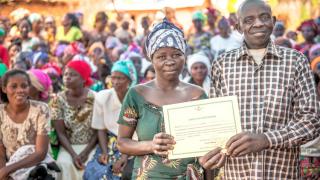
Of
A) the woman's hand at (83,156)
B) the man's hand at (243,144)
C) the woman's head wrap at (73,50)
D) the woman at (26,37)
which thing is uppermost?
the woman at (26,37)

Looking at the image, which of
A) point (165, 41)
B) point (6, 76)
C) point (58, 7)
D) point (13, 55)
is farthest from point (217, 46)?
point (58, 7)

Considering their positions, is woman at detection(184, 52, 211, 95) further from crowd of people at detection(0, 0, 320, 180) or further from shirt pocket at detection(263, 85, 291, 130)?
shirt pocket at detection(263, 85, 291, 130)

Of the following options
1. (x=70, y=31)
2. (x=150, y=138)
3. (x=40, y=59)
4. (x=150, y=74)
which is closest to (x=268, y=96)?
(x=150, y=138)

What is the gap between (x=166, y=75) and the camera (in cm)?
418

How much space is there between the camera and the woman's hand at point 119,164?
673 centimetres

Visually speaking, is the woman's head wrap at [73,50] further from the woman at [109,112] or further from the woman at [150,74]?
the woman at [109,112]

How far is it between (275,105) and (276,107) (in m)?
0.01

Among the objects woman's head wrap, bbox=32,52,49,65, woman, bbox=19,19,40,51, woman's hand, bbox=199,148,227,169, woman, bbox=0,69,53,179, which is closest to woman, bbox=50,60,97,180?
woman, bbox=0,69,53,179

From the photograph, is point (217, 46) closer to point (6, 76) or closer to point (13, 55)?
point (13, 55)

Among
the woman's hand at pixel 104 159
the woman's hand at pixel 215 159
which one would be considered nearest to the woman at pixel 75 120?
the woman's hand at pixel 104 159

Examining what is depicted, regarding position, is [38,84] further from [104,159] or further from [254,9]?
[254,9]

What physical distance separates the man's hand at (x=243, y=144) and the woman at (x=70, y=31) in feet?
34.4

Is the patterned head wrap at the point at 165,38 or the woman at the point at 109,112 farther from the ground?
the patterned head wrap at the point at 165,38

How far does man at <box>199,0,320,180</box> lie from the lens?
3.87m
